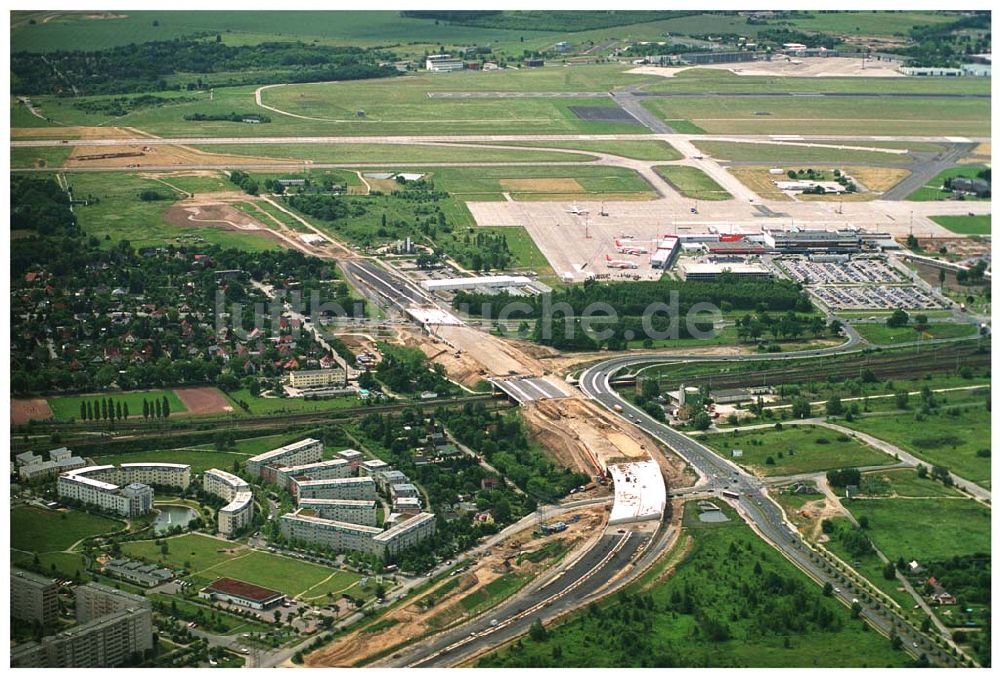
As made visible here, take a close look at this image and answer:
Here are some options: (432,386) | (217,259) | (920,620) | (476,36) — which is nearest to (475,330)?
(432,386)

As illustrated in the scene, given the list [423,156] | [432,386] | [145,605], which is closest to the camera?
[145,605]

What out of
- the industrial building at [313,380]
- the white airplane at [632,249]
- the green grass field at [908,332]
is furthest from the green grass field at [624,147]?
the industrial building at [313,380]

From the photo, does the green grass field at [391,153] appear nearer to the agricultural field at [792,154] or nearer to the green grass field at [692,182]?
the green grass field at [692,182]

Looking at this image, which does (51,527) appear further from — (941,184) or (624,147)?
(624,147)

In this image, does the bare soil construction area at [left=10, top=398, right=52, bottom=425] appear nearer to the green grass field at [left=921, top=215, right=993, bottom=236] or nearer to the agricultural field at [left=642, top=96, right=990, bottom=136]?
the green grass field at [left=921, top=215, right=993, bottom=236]

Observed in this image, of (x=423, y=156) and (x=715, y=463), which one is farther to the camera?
(x=423, y=156)

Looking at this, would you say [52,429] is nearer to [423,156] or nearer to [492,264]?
[492,264]
